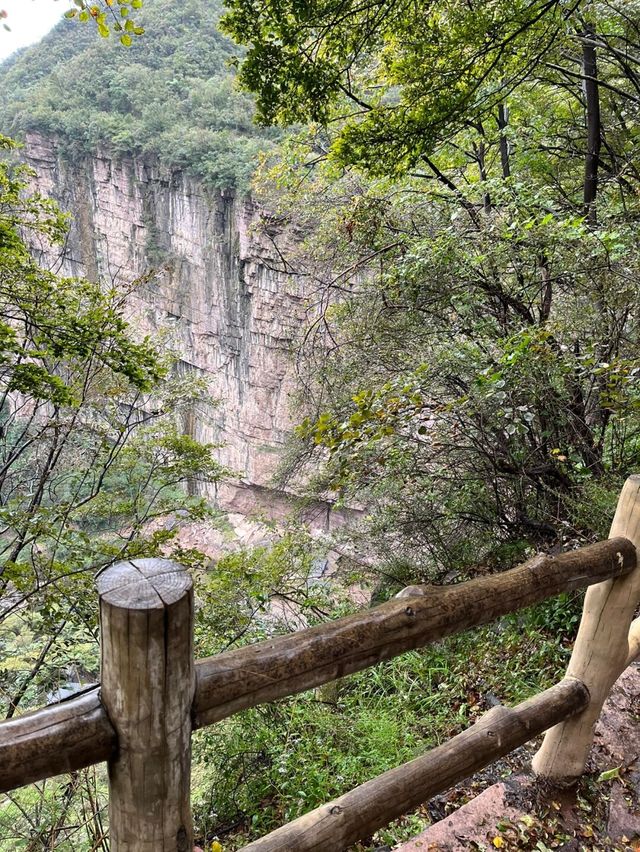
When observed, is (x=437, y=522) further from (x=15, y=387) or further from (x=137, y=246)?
(x=137, y=246)

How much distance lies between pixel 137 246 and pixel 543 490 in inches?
837

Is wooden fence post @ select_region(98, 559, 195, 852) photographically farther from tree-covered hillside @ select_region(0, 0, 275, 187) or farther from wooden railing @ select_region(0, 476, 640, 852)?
tree-covered hillside @ select_region(0, 0, 275, 187)

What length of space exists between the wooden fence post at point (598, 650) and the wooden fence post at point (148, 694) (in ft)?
4.50

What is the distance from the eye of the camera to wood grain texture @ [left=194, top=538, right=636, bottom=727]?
93 cm

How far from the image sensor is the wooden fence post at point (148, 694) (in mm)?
777

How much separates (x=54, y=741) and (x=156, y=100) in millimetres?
26071

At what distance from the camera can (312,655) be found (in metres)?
1.02

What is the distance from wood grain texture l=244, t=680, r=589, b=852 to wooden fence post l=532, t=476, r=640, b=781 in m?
0.07

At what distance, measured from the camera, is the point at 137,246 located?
21172mm

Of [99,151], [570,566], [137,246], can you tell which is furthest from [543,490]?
[99,151]

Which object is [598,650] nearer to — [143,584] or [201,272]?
[143,584]

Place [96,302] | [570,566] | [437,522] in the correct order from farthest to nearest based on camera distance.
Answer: [437,522] → [96,302] → [570,566]

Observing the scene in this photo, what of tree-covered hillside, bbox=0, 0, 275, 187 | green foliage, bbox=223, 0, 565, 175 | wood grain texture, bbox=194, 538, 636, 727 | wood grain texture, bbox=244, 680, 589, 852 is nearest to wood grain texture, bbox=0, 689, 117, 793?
wood grain texture, bbox=194, 538, 636, 727

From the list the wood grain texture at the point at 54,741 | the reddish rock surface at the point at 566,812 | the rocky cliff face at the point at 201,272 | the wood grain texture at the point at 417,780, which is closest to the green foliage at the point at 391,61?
the wood grain texture at the point at 54,741
